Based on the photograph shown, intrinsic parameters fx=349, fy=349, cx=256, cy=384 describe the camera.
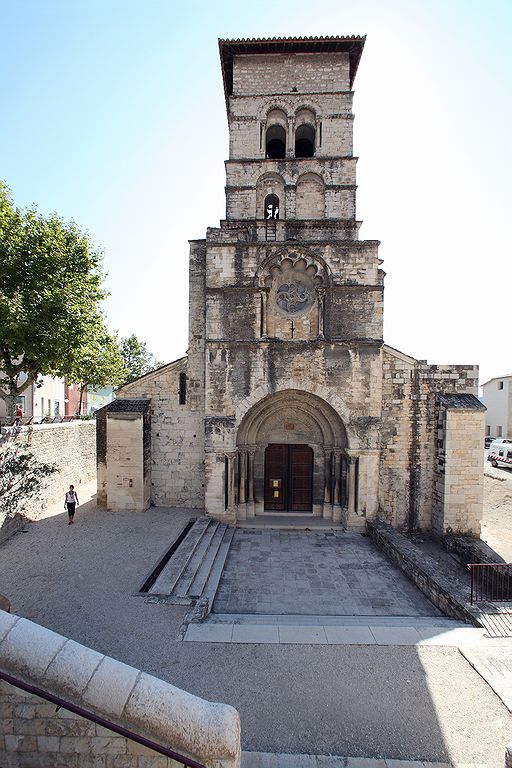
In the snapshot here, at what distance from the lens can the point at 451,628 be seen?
6.74 meters

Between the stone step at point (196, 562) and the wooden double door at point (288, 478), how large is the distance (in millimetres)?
2638

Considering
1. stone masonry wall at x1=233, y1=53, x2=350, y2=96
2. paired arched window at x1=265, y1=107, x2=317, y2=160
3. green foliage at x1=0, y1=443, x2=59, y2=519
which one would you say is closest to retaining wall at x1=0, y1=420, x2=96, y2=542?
green foliage at x1=0, y1=443, x2=59, y2=519

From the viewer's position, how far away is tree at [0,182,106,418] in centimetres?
1193

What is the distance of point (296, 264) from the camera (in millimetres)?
12422

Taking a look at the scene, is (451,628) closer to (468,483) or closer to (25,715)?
(468,483)

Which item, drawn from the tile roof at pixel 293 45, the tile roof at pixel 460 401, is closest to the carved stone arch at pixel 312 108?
the tile roof at pixel 293 45

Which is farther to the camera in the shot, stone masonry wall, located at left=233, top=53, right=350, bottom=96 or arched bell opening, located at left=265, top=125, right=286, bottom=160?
arched bell opening, located at left=265, top=125, right=286, bottom=160

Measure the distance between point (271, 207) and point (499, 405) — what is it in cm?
3477

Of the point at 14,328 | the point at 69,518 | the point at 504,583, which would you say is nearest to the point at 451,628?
the point at 504,583

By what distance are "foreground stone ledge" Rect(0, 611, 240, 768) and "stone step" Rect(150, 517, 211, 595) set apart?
409 centimetres

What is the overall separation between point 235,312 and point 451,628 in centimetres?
1021

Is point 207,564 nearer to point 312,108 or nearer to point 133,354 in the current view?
point 312,108

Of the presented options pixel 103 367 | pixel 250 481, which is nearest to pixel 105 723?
pixel 250 481

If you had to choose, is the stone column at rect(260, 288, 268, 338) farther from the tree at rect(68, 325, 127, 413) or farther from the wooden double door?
the tree at rect(68, 325, 127, 413)
